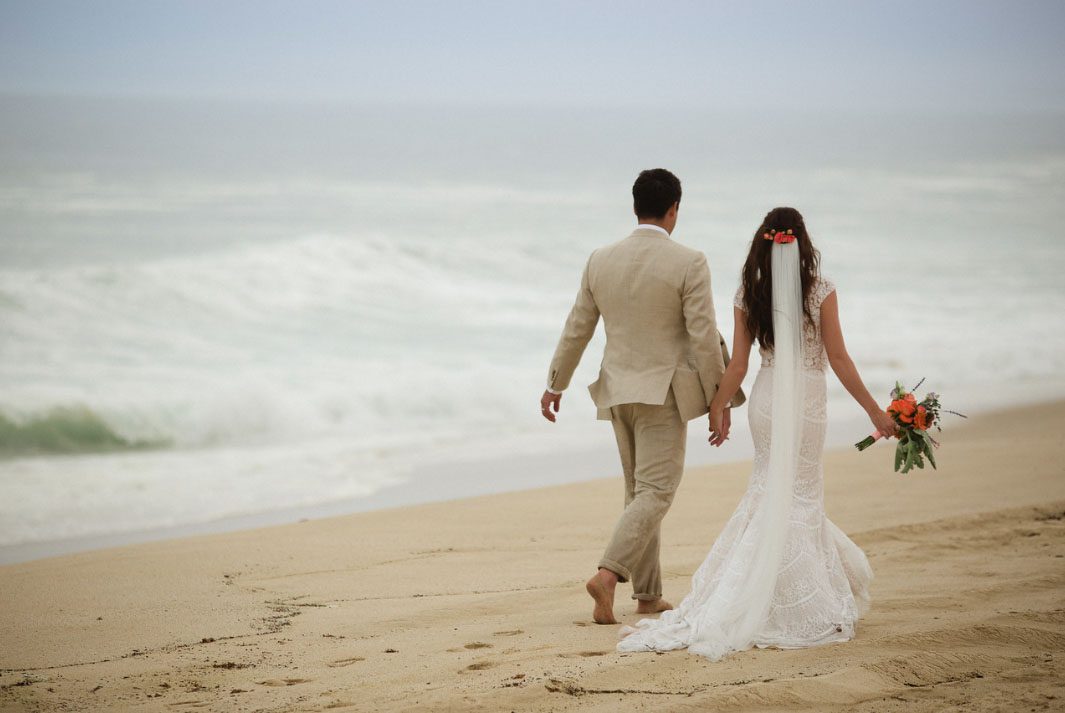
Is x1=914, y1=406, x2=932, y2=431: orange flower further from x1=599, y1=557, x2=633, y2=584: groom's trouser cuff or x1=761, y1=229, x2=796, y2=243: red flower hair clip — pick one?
x1=599, y1=557, x2=633, y2=584: groom's trouser cuff

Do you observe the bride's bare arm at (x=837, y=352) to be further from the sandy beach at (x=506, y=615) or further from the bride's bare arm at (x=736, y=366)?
the sandy beach at (x=506, y=615)

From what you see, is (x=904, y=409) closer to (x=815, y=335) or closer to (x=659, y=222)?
(x=815, y=335)

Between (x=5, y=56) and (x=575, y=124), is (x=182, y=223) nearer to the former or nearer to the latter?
(x=5, y=56)

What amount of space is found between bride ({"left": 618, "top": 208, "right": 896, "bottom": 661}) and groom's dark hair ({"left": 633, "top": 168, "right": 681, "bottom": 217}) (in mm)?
436

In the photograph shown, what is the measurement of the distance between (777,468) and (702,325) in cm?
61

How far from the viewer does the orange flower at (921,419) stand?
4168 mm

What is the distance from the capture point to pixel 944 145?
5094cm

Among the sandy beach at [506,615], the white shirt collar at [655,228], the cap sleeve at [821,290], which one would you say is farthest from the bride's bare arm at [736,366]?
the sandy beach at [506,615]

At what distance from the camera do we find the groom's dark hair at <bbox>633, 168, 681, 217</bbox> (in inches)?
173

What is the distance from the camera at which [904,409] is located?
417 cm

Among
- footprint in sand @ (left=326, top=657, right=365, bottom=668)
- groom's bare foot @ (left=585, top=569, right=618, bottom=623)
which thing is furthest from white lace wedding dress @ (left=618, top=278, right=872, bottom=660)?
footprint in sand @ (left=326, top=657, right=365, bottom=668)

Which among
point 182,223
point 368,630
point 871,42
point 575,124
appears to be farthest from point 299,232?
point 871,42

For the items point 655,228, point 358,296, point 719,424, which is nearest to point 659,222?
point 655,228

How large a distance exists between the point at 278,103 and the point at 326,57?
313 inches
